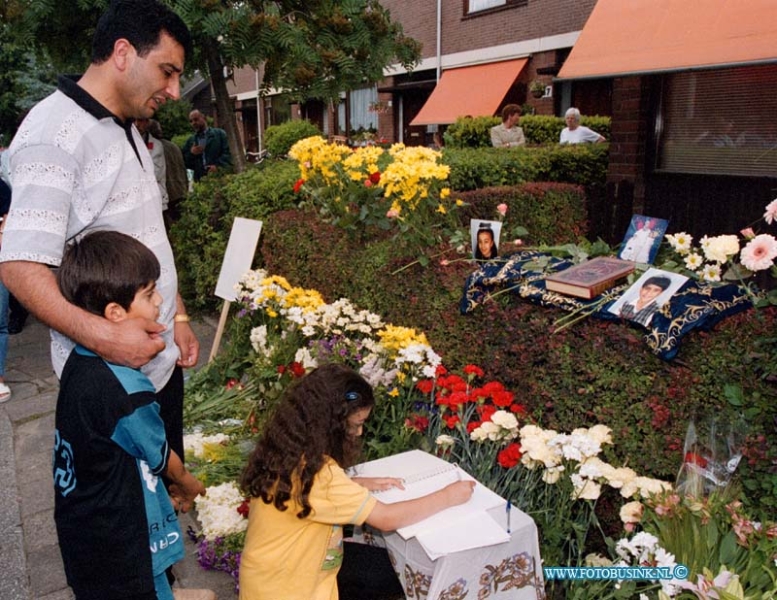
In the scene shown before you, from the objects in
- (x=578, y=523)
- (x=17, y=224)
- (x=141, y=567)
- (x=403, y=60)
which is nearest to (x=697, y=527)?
(x=578, y=523)

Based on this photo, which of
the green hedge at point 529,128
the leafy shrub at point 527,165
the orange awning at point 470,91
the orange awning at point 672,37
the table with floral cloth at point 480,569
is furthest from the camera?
the orange awning at point 470,91

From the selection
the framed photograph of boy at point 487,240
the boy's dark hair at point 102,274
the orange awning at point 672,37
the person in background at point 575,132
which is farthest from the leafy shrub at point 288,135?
the boy's dark hair at point 102,274

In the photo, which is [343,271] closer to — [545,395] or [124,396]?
[545,395]

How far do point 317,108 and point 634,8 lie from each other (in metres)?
20.2

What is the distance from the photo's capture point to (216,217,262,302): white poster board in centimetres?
517

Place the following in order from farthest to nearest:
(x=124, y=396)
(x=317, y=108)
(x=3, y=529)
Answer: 1. (x=317, y=108)
2. (x=3, y=529)
3. (x=124, y=396)

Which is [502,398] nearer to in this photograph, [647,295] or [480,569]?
[647,295]

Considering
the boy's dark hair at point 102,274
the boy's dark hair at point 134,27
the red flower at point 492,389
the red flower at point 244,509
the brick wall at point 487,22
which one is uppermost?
the brick wall at point 487,22

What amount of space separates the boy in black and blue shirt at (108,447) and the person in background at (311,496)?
0.35 m

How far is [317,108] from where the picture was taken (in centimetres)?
2570

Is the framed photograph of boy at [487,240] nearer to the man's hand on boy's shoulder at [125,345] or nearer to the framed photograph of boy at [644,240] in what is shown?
the framed photograph of boy at [644,240]

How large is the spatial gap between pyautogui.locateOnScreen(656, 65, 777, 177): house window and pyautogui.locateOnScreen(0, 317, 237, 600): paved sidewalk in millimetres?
4931

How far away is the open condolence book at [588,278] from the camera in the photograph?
2.71 meters

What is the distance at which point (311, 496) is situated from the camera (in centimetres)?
205
